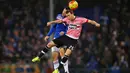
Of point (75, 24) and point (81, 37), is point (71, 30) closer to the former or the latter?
point (75, 24)

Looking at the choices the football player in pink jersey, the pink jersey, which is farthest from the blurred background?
the pink jersey

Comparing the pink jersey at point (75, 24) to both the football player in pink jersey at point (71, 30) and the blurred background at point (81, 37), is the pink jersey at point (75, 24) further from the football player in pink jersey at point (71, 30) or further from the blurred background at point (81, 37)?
the blurred background at point (81, 37)

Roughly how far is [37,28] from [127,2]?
451 cm

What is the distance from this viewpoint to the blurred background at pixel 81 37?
941 inches

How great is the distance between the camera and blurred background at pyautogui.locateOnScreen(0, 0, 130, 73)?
23.9m

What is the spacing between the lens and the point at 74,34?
1761 centimetres

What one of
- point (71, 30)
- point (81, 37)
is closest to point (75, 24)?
point (71, 30)

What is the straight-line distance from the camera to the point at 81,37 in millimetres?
26266

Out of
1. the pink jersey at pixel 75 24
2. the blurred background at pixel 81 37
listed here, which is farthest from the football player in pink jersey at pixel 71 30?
the blurred background at pixel 81 37

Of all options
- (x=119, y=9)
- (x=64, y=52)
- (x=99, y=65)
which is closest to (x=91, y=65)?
(x=99, y=65)

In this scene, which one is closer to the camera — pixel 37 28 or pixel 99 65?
pixel 99 65

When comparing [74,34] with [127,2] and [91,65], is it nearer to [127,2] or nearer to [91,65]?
[91,65]

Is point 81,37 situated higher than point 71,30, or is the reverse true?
point 71,30

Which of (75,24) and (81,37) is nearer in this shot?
(75,24)
